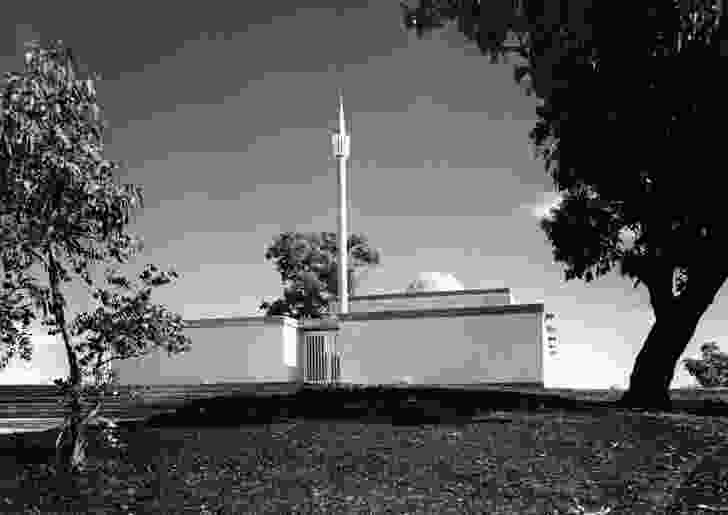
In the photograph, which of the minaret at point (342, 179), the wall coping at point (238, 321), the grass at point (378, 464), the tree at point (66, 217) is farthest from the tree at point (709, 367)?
the tree at point (66, 217)

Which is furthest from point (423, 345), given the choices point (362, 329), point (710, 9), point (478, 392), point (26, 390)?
point (710, 9)

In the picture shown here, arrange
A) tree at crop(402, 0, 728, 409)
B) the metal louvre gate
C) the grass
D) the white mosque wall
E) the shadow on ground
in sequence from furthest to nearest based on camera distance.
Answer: the white mosque wall → the metal louvre gate → tree at crop(402, 0, 728, 409) → the shadow on ground → the grass

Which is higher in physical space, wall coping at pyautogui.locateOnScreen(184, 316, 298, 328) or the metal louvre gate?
wall coping at pyautogui.locateOnScreen(184, 316, 298, 328)

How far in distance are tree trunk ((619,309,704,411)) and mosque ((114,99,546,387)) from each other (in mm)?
6627

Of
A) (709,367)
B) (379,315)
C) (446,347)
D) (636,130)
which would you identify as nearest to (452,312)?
(446,347)

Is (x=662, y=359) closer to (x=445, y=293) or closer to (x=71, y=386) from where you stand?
(x=71, y=386)

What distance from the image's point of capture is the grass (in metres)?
8.02

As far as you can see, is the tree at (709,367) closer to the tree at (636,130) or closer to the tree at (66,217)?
the tree at (636,130)

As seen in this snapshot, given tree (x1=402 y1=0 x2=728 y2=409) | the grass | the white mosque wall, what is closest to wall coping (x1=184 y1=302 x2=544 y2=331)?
tree (x1=402 y1=0 x2=728 y2=409)

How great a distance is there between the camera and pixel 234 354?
23.3 metres

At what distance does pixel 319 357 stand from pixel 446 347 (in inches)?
182

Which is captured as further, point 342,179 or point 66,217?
point 342,179

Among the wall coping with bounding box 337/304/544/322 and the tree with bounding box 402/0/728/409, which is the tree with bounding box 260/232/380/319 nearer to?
the wall coping with bounding box 337/304/544/322

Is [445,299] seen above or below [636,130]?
below
